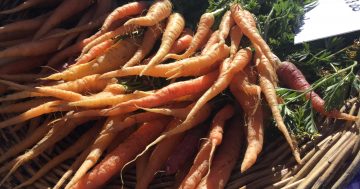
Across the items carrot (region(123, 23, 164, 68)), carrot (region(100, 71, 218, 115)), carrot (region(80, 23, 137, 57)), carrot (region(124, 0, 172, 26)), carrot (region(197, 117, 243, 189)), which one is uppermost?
carrot (region(124, 0, 172, 26))

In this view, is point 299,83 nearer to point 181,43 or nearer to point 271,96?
point 271,96

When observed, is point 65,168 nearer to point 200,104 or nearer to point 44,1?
point 200,104

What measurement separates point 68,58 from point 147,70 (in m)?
0.51

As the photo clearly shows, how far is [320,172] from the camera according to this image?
50.1 inches

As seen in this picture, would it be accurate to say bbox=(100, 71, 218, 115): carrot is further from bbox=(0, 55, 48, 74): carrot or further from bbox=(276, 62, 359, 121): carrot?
bbox=(0, 55, 48, 74): carrot

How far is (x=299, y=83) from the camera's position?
1.53 m

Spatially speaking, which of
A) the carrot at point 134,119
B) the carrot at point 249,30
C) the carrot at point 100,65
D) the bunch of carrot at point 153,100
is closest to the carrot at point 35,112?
the bunch of carrot at point 153,100

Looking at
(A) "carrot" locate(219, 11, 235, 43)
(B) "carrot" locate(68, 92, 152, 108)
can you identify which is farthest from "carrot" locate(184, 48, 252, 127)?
(B) "carrot" locate(68, 92, 152, 108)

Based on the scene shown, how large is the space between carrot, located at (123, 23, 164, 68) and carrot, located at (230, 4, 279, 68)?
330mm

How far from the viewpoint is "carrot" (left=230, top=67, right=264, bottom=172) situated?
136cm

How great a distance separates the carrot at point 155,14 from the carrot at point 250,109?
1.43ft

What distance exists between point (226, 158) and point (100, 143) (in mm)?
455

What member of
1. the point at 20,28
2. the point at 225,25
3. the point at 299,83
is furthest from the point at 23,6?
the point at 299,83

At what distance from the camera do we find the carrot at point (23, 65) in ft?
6.27
